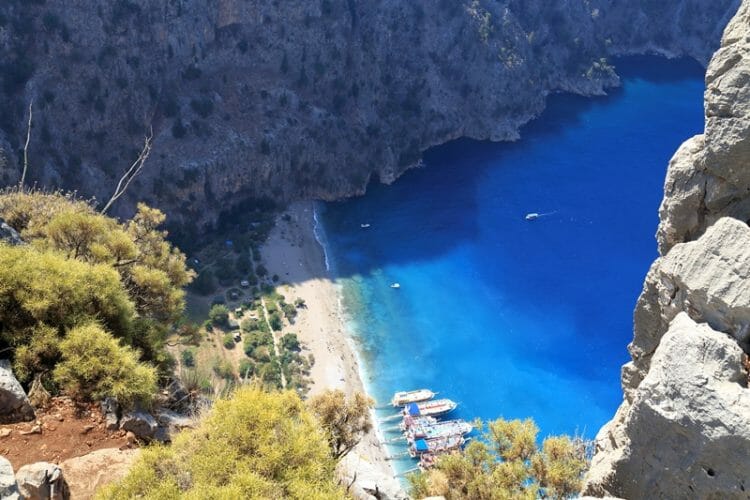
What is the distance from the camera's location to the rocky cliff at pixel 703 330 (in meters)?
9.74

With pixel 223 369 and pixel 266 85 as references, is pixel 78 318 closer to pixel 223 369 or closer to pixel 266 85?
pixel 223 369

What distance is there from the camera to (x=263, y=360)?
4975 centimetres

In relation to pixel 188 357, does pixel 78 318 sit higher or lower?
lower

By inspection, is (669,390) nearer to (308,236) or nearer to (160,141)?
(308,236)

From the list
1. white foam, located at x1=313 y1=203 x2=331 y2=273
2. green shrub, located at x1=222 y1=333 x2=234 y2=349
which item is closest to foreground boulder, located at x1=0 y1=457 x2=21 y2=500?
green shrub, located at x1=222 y1=333 x2=234 y2=349

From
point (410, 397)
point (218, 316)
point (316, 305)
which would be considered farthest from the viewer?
point (316, 305)

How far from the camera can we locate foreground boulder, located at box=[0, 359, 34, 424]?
1323 cm

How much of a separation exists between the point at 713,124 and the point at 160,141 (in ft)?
205

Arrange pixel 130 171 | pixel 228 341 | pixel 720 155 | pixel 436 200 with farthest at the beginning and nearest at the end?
1. pixel 436 200
2. pixel 228 341
3. pixel 130 171
4. pixel 720 155

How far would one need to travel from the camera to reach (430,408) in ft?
154

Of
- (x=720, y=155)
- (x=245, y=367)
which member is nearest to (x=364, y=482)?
(x=720, y=155)

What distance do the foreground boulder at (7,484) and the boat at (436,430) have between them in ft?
123

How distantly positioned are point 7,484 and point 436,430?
3822 centimetres

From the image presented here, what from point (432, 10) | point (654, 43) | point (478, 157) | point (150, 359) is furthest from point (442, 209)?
point (654, 43)
